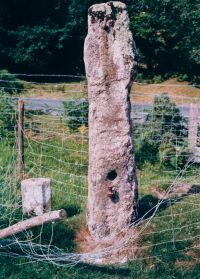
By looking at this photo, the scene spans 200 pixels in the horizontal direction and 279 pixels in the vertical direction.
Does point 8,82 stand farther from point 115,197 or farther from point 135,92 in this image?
point 115,197

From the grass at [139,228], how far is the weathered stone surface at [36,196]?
0.42ft

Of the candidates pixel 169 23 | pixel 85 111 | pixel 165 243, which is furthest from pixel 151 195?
pixel 169 23

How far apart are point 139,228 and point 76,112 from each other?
16.4 feet

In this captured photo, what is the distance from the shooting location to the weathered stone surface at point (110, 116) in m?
5.74

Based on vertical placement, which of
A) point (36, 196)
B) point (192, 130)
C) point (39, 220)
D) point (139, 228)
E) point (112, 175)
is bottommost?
point (139, 228)

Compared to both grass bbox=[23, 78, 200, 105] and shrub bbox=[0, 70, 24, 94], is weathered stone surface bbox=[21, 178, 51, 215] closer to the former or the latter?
grass bbox=[23, 78, 200, 105]

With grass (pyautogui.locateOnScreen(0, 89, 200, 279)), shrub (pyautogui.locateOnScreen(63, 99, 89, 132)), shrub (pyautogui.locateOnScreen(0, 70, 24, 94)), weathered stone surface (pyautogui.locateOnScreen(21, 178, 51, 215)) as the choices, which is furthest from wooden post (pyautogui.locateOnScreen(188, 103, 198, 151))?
shrub (pyautogui.locateOnScreen(0, 70, 24, 94))

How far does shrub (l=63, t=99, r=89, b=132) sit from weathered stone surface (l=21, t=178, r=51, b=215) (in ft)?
12.6

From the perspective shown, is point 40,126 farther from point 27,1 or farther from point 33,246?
point 27,1

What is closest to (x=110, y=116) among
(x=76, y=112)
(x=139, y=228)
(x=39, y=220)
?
(x=139, y=228)

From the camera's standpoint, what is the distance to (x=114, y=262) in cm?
540

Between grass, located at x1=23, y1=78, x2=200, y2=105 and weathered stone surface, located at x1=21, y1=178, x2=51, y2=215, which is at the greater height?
grass, located at x1=23, y1=78, x2=200, y2=105

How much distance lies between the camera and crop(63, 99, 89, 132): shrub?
33.3ft

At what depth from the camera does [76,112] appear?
10523 millimetres
